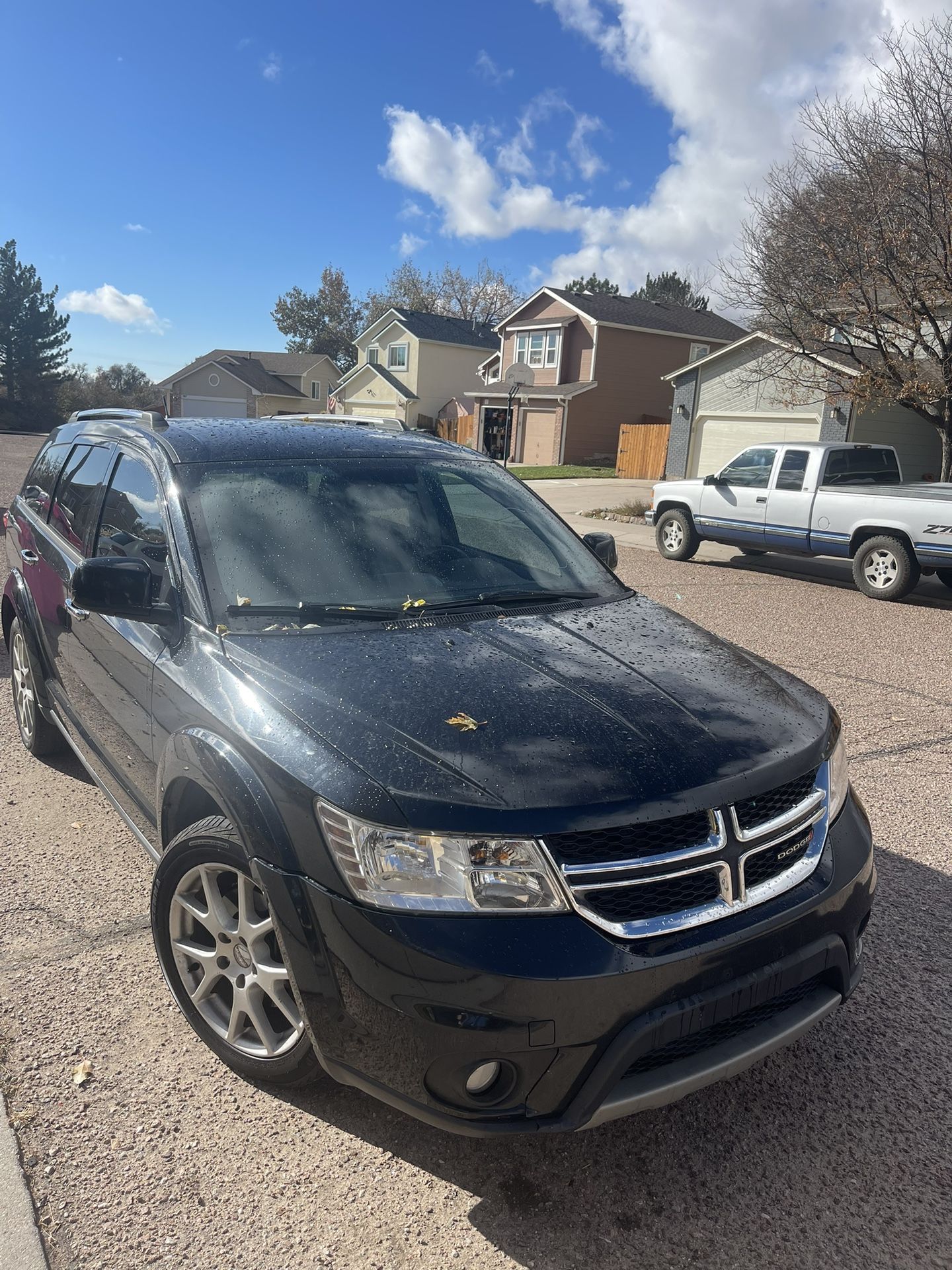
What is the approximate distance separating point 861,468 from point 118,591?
37.2 feet

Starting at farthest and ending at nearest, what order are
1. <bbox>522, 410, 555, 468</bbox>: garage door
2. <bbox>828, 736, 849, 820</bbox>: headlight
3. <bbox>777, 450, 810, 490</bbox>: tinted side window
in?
<bbox>522, 410, 555, 468</bbox>: garage door < <bbox>777, 450, 810, 490</bbox>: tinted side window < <bbox>828, 736, 849, 820</bbox>: headlight

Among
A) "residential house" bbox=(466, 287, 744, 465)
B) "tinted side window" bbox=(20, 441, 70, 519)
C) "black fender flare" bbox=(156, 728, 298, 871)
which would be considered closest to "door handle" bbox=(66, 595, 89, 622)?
"tinted side window" bbox=(20, 441, 70, 519)

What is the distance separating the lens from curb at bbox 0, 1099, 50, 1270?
2.04 m

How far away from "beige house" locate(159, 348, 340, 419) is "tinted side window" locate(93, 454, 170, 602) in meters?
62.4

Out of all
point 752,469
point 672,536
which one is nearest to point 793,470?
point 752,469

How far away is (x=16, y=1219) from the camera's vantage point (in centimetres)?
214

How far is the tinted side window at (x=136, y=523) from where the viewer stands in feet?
10.4

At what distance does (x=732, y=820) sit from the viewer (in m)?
2.25

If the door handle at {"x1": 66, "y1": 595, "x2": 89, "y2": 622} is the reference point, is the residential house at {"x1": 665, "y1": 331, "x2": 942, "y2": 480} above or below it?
above

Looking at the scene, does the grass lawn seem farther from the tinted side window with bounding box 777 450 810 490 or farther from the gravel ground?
the gravel ground

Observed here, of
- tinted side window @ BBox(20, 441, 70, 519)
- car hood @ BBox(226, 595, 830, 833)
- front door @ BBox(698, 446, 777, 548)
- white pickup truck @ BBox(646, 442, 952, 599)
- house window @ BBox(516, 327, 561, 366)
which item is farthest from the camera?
house window @ BBox(516, 327, 561, 366)

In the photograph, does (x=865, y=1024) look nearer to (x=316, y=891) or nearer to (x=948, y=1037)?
(x=948, y=1037)

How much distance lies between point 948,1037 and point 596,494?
22543mm

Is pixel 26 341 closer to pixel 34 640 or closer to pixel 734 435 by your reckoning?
pixel 734 435
